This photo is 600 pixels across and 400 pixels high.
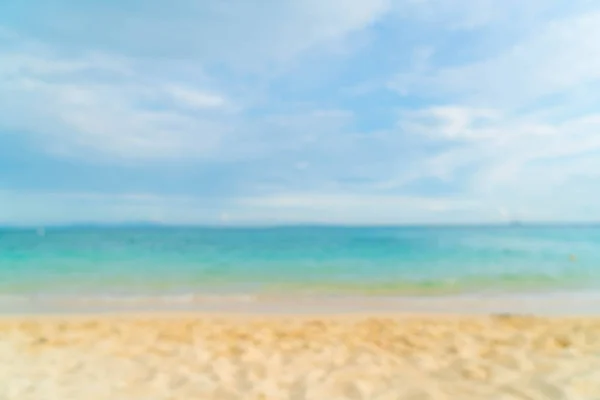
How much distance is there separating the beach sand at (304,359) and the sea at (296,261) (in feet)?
3.23

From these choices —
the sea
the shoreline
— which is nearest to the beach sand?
the shoreline

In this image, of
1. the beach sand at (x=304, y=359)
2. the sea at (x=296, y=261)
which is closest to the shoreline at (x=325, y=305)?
the sea at (x=296, y=261)

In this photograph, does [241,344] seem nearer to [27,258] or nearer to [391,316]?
[391,316]

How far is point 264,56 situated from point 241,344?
5.07 ft

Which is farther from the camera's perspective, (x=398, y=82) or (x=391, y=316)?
(x=391, y=316)

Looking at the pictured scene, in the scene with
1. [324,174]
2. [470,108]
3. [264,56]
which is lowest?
[324,174]

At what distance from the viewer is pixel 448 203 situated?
253 cm

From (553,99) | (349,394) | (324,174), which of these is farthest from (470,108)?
(349,394)

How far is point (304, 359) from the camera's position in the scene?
5.53 ft

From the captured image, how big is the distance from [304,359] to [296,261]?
2816 mm

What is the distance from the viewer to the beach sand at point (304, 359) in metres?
1.39

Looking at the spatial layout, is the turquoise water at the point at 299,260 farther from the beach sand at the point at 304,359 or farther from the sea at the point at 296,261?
the beach sand at the point at 304,359

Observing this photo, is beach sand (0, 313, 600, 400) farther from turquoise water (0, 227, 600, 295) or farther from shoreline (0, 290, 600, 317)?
turquoise water (0, 227, 600, 295)

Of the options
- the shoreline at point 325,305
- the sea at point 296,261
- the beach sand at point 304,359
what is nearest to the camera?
the beach sand at point 304,359
